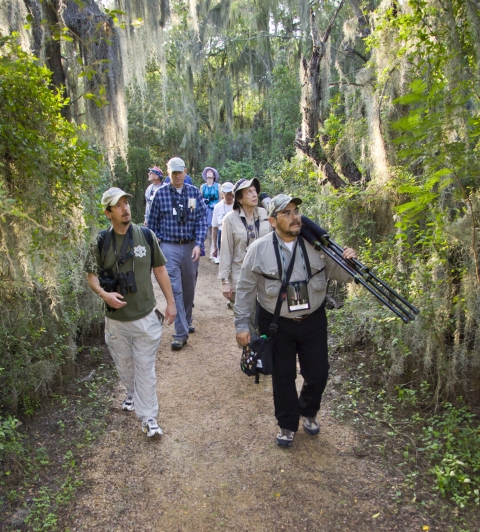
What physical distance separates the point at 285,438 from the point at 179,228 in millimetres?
3000

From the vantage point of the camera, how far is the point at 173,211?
5.79 m

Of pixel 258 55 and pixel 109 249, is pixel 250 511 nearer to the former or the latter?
pixel 109 249

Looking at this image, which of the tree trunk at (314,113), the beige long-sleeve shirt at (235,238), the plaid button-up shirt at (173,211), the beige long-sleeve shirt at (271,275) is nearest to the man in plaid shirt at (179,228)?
the plaid button-up shirt at (173,211)

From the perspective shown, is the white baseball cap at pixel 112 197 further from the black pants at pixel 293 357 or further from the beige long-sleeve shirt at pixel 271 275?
the black pants at pixel 293 357

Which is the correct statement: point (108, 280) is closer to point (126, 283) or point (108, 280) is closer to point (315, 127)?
point (126, 283)

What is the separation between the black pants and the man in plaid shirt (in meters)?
2.31

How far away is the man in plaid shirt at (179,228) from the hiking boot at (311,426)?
2.39 m

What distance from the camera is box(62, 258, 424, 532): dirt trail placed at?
3016 millimetres

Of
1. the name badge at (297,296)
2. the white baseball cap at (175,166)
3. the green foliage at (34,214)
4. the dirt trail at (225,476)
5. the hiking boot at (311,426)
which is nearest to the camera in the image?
the dirt trail at (225,476)

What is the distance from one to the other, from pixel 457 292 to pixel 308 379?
1529 mm

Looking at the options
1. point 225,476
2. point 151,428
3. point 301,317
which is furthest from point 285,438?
point 151,428

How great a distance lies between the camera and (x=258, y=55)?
1961cm

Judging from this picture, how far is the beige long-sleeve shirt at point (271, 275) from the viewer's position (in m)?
3.50

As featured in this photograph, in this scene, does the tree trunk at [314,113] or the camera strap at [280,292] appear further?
the tree trunk at [314,113]
